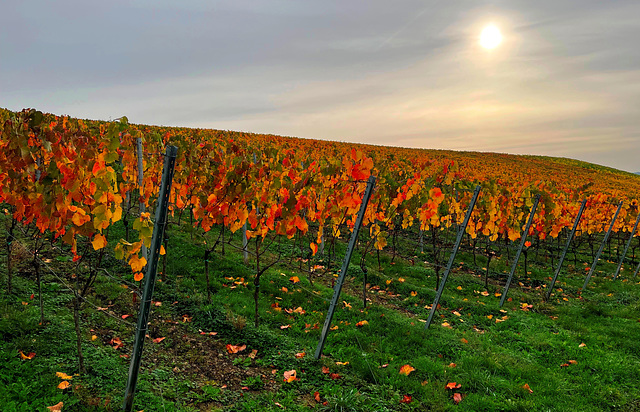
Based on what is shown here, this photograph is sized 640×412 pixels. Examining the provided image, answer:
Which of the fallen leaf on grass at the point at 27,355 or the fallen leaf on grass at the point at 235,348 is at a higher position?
the fallen leaf on grass at the point at 27,355

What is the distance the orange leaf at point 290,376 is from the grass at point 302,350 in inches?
2.2

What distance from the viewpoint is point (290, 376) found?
449 cm

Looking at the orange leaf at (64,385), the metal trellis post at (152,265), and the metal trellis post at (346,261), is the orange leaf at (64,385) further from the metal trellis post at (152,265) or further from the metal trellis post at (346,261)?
the metal trellis post at (346,261)

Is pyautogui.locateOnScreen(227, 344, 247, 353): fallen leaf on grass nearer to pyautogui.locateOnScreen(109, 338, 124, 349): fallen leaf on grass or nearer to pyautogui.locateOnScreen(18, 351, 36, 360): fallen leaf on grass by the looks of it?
pyautogui.locateOnScreen(109, 338, 124, 349): fallen leaf on grass

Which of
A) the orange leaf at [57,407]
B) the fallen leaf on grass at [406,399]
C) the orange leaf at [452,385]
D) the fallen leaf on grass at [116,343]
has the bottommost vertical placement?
the fallen leaf on grass at [116,343]

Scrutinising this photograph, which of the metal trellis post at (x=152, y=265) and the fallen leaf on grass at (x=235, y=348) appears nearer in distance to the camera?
the metal trellis post at (x=152, y=265)

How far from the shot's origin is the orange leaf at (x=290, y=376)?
443 centimetres

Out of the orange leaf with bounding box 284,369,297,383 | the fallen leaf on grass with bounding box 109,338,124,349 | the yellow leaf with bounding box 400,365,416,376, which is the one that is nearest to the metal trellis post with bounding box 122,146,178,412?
the fallen leaf on grass with bounding box 109,338,124,349

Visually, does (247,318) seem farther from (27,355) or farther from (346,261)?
(27,355)

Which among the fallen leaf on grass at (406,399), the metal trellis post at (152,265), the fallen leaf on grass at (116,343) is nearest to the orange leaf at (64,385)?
the metal trellis post at (152,265)

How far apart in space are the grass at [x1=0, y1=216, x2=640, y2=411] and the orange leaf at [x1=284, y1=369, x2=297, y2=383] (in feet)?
0.18

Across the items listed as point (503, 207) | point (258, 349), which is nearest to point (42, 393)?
point (258, 349)

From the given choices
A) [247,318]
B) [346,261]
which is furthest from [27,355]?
[346,261]

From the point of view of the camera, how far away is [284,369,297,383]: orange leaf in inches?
174
